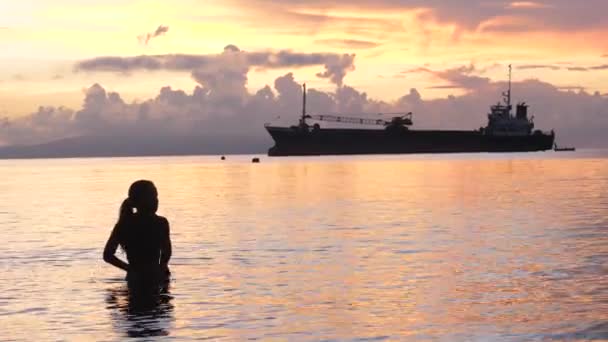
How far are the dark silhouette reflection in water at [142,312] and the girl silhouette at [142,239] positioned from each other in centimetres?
39

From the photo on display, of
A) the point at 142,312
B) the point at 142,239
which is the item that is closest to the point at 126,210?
the point at 142,239

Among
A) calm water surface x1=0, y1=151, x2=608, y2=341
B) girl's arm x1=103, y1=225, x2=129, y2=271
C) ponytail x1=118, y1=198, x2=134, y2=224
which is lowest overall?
calm water surface x1=0, y1=151, x2=608, y2=341

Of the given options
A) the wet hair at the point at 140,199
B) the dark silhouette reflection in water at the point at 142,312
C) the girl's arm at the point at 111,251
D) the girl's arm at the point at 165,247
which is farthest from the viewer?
the girl's arm at the point at 165,247

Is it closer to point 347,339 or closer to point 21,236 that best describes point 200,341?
point 347,339

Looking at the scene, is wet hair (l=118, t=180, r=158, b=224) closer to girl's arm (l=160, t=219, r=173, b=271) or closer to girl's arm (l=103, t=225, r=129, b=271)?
girl's arm (l=103, t=225, r=129, b=271)

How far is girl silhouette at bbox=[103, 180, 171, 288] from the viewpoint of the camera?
12.0 metres

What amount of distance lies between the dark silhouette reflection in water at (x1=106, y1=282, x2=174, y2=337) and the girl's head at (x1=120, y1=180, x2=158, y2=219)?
4.64 feet

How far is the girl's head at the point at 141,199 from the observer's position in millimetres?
11891

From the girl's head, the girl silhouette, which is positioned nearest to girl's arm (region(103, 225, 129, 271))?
the girl silhouette

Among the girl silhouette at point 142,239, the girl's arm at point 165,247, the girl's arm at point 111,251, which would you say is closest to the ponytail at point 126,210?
the girl silhouette at point 142,239

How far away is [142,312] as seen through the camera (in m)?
13.1

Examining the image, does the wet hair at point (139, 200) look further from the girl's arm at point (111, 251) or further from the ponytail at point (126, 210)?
the girl's arm at point (111, 251)

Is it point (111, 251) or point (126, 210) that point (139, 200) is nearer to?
point (126, 210)

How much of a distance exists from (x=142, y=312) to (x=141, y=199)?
204 cm
